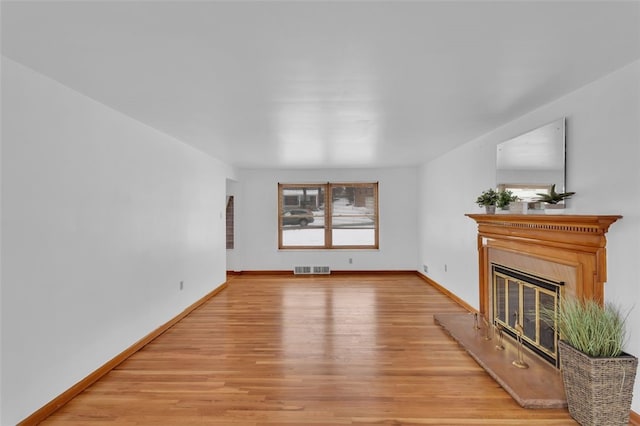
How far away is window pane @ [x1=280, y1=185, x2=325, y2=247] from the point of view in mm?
7793

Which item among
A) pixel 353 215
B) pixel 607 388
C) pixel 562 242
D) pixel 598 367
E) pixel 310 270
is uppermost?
pixel 353 215

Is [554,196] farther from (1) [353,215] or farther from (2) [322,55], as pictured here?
(1) [353,215]

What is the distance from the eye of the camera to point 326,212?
7.76 m

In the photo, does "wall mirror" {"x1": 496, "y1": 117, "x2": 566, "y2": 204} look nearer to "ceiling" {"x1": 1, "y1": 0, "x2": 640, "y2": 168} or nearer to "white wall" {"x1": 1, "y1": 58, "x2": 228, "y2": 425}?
"ceiling" {"x1": 1, "y1": 0, "x2": 640, "y2": 168}

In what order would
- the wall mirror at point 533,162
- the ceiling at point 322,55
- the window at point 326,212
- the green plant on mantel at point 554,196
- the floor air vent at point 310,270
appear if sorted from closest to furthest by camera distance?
the ceiling at point 322,55, the green plant on mantel at point 554,196, the wall mirror at point 533,162, the floor air vent at point 310,270, the window at point 326,212

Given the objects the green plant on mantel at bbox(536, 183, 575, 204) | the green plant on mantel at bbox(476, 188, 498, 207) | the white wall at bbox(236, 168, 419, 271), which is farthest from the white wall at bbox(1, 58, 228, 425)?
the green plant on mantel at bbox(536, 183, 575, 204)

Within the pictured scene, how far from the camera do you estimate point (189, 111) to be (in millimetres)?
3262

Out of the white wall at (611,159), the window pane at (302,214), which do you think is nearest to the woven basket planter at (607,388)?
the white wall at (611,159)

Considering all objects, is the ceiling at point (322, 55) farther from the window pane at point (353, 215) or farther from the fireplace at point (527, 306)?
the window pane at point (353, 215)

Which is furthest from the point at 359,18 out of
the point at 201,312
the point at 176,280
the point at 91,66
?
the point at 201,312

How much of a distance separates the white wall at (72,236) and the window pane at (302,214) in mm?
3590

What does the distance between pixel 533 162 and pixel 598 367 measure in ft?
6.03

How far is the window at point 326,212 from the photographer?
7781 mm

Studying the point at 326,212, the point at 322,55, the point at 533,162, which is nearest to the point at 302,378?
the point at 322,55
